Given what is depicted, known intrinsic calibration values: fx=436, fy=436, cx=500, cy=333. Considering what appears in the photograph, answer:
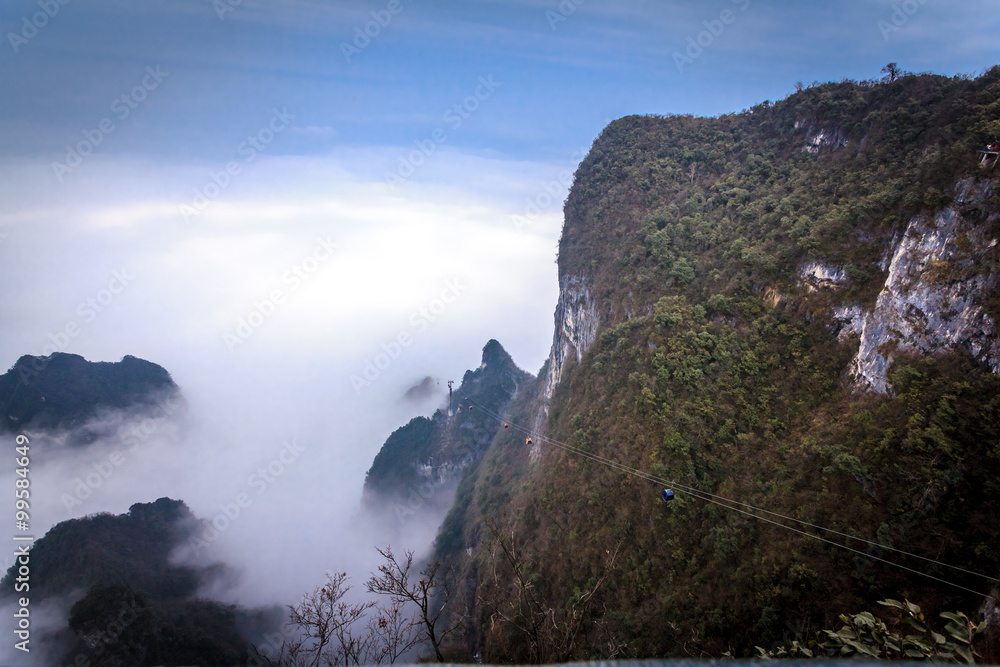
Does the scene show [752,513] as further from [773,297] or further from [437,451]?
[437,451]

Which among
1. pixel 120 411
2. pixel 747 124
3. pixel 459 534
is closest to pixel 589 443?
pixel 459 534

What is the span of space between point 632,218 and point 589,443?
60.4 feet

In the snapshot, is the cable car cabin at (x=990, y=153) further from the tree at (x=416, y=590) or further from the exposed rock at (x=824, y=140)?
the tree at (x=416, y=590)

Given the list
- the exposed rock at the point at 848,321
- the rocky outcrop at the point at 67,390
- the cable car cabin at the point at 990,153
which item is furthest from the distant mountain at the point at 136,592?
the cable car cabin at the point at 990,153

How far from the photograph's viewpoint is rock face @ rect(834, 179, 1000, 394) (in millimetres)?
13711

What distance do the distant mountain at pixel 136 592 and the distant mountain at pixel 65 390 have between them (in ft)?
85.5

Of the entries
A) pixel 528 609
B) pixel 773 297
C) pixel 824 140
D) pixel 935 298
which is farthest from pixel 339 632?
pixel 824 140

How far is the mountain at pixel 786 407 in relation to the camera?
12727 mm

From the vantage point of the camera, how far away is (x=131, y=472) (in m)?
76.2

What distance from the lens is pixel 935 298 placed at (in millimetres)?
14781

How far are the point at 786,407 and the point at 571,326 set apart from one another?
22239 mm

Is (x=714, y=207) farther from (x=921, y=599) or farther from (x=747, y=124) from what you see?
(x=921, y=599)

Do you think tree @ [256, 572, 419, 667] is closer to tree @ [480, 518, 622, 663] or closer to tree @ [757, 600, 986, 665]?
tree @ [480, 518, 622, 663]

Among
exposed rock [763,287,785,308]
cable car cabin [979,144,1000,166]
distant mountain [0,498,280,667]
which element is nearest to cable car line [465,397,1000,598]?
exposed rock [763,287,785,308]
